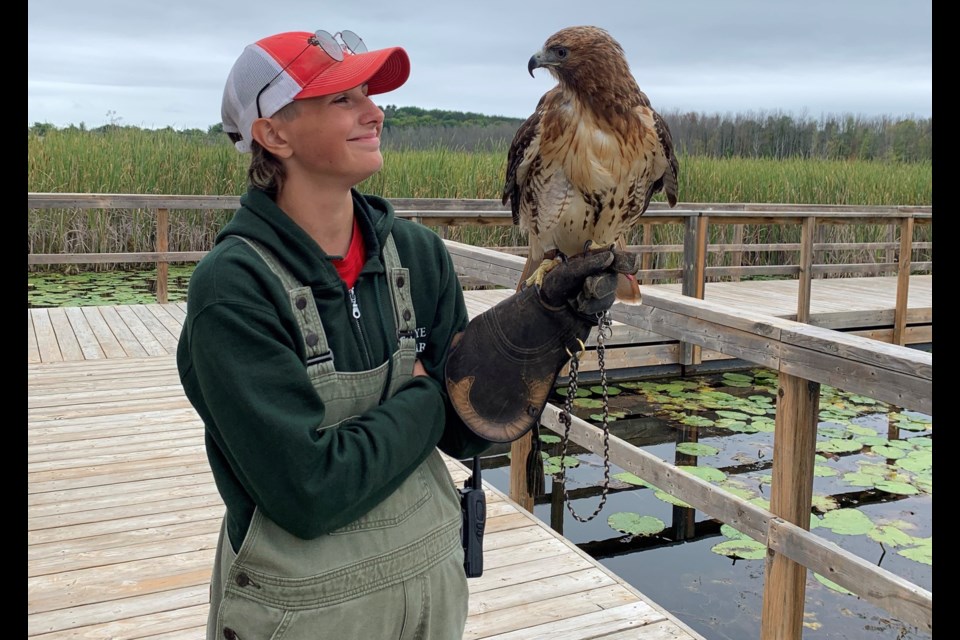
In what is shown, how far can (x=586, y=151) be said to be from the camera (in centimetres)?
198

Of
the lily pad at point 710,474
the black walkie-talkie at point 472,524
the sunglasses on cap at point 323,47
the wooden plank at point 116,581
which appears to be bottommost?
the lily pad at point 710,474

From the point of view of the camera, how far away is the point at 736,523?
252 centimetres

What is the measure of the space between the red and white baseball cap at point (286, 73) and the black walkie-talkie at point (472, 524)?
670 mm

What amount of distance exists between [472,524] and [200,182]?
1108 cm

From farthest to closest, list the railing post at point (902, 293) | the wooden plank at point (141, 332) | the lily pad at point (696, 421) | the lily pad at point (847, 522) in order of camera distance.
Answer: the railing post at point (902, 293), the lily pad at point (696, 421), the wooden plank at point (141, 332), the lily pad at point (847, 522)

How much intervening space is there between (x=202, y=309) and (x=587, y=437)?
230cm

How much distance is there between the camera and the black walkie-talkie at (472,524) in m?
1.46

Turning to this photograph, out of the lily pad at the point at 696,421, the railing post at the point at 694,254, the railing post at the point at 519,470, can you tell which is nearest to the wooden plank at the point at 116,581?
the railing post at the point at 519,470

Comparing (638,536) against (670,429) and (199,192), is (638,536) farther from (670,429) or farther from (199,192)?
(199,192)

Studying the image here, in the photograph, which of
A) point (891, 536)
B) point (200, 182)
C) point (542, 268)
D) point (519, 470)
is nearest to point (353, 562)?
point (542, 268)

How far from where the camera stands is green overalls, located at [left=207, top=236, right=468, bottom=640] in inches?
46.2

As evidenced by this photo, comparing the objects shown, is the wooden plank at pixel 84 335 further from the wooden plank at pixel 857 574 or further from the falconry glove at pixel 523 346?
the falconry glove at pixel 523 346

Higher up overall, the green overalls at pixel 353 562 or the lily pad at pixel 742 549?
the green overalls at pixel 353 562
